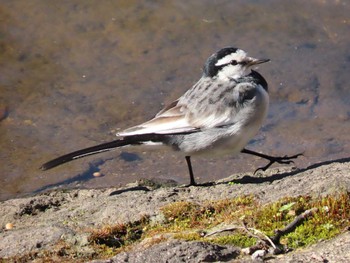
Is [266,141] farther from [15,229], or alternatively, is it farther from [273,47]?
[15,229]

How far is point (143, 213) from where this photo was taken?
20.8 feet

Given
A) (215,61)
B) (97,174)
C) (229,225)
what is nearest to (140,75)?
(97,174)

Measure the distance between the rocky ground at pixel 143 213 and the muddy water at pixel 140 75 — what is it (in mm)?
1681

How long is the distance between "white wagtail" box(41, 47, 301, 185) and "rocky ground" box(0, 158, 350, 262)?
432 mm

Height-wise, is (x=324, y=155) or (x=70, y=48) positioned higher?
(x=70, y=48)

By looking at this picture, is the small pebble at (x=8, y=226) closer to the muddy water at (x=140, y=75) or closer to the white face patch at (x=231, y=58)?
the muddy water at (x=140, y=75)

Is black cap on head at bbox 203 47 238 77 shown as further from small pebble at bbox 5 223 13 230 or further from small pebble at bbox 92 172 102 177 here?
small pebble at bbox 5 223 13 230

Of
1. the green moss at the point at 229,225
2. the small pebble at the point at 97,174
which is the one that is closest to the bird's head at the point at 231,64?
the green moss at the point at 229,225

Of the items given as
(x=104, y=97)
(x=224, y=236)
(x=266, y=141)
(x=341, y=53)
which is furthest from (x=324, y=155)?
(x=224, y=236)

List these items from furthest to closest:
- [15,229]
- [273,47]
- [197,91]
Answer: [273,47] → [197,91] → [15,229]

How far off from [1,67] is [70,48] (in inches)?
43.8

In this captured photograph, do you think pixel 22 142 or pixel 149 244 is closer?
pixel 149 244

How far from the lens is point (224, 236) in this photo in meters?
5.46

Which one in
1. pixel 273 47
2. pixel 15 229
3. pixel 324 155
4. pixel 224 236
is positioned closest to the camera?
pixel 224 236
